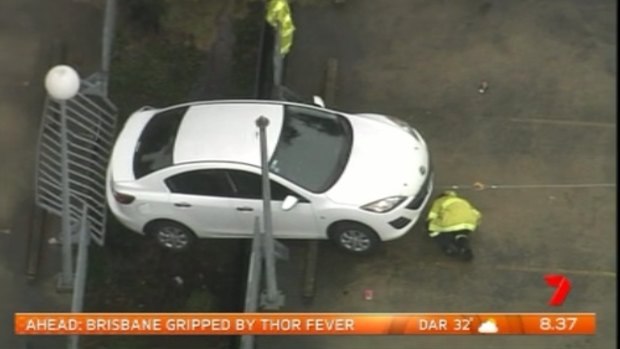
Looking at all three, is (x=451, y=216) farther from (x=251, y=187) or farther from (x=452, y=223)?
(x=251, y=187)

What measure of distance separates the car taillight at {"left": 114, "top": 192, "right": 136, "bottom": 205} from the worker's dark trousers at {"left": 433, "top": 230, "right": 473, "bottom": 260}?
346 cm

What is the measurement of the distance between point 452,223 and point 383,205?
88cm

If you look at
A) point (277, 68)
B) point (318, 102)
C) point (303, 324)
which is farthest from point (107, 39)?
point (303, 324)

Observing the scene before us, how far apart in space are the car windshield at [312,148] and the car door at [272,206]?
7.2 inches

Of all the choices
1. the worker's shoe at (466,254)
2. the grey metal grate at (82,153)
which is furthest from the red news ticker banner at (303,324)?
the grey metal grate at (82,153)

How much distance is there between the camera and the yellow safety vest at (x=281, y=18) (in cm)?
1209

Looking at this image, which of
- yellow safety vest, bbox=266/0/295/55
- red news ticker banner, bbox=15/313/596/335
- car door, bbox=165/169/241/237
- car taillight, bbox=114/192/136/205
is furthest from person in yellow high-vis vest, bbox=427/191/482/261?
car taillight, bbox=114/192/136/205

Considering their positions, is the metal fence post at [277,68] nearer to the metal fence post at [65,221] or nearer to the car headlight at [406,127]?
the car headlight at [406,127]

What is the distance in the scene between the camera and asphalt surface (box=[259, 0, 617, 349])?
12.1 meters

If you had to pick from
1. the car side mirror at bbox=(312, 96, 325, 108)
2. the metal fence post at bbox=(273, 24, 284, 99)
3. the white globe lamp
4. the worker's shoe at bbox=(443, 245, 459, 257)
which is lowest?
the worker's shoe at bbox=(443, 245, 459, 257)

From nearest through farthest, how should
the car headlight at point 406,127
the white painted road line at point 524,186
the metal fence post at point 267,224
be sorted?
the metal fence post at point 267,224 → the car headlight at point 406,127 → the white painted road line at point 524,186

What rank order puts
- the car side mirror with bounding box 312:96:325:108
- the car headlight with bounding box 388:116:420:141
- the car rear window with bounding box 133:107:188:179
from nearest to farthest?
the car rear window with bounding box 133:107:188:179 → the car headlight with bounding box 388:116:420:141 → the car side mirror with bounding box 312:96:325:108

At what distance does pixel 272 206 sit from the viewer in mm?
11648

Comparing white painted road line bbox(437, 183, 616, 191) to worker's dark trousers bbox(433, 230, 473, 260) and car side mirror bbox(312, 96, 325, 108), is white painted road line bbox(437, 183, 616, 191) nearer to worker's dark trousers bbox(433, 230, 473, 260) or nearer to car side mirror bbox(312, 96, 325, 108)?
worker's dark trousers bbox(433, 230, 473, 260)
